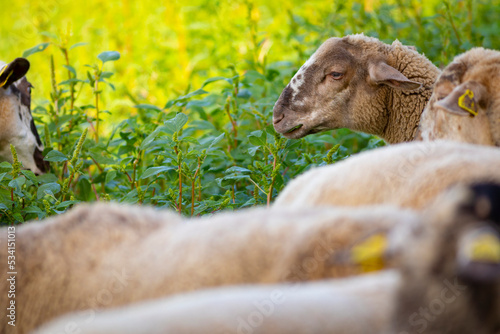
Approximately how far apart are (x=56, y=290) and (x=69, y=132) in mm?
2676

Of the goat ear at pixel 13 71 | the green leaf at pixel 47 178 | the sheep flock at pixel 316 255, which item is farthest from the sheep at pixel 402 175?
the goat ear at pixel 13 71

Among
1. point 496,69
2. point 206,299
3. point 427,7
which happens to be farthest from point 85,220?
point 427,7

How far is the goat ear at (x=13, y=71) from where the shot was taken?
4312mm

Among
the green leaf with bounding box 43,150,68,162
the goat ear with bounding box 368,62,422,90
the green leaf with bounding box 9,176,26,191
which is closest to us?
the green leaf with bounding box 9,176,26,191

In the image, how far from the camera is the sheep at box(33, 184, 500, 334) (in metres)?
1.59

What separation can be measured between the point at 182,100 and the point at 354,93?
1.23 meters

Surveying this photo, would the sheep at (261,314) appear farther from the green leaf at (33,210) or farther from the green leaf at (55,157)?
the green leaf at (55,157)

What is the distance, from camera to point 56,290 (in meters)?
2.28

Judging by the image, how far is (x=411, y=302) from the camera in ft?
5.44

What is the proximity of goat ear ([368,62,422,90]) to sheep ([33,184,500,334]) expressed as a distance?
8.30 feet

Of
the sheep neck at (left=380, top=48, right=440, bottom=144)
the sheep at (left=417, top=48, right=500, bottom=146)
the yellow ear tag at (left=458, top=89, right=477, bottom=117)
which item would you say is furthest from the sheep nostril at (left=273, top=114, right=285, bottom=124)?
the yellow ear tag at (left=458, top=89, right=477, bottom=117)

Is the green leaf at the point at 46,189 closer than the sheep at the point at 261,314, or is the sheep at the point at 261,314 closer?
the sheep at the point at 261,314

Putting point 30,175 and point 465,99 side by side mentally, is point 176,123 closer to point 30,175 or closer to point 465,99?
point 30,175

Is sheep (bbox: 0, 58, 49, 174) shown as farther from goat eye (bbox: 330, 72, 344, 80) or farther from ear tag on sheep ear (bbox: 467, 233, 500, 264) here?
ear tag on sheep ear (bbox: 467, 233, 500, 264)
